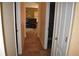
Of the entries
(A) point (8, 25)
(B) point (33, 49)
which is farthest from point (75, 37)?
(B) point (33, 49)

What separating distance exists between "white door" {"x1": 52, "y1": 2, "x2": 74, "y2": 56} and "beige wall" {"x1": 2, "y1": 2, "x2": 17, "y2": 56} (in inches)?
34.4

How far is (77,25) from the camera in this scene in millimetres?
1650

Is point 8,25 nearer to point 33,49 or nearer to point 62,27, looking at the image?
point 62,27

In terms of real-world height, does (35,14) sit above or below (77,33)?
above

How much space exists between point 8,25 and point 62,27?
962 millimetres

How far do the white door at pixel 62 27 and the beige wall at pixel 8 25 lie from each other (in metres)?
0.87

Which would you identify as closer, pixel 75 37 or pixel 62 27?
pixel 75 37

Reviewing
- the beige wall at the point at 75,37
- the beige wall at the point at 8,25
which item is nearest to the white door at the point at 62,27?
the beige wall at the point at 75,37

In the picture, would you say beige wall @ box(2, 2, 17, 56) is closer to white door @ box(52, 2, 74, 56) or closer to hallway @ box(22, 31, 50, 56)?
white door @ box(52, 2, 74, 56)

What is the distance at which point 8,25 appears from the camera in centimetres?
196

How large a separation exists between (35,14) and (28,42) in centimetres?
232

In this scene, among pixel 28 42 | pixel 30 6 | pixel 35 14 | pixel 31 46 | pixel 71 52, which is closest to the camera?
pixel 71 52

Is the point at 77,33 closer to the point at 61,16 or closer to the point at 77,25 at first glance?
the point at 77,25

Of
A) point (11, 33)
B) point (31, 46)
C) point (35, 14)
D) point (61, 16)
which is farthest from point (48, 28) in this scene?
point (35, 14)
